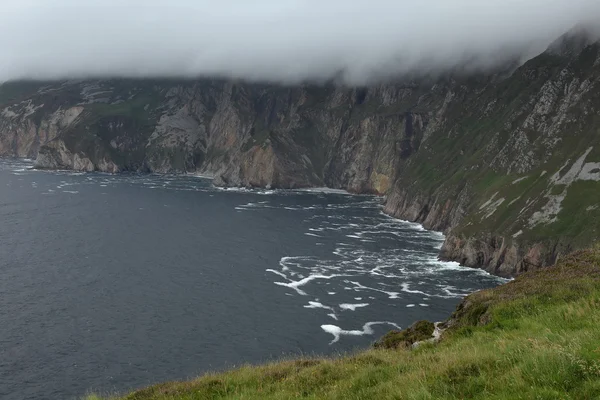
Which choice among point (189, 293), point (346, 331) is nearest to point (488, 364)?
point (346, 331)

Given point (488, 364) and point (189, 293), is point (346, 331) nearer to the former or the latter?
point (189, 293)

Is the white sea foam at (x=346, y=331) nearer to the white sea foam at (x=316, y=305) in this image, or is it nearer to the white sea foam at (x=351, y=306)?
the white sea foam at (x=351, y=306)

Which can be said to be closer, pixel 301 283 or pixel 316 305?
pixel 316 305

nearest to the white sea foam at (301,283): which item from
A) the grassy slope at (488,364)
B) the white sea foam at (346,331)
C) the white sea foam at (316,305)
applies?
the white sea foam at (316,305)

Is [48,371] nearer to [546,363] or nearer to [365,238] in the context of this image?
[546,363]

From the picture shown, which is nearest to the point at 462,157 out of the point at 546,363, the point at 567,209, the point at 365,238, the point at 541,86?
the point at 541,86

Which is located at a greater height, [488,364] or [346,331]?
[488,364]
